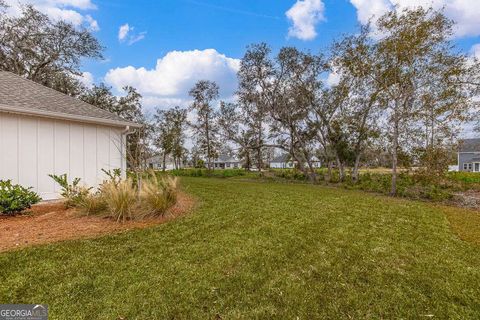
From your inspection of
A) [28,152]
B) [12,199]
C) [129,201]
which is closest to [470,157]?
[129,201]

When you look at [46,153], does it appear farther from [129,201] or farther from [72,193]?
[129,201]

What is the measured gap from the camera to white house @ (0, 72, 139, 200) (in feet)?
19.5

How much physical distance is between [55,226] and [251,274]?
377 cm

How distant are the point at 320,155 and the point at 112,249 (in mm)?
21330

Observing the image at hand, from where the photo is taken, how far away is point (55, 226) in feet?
15.0

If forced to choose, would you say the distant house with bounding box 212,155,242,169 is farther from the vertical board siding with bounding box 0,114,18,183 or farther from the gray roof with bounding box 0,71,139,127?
the vertical board siding with bounding box 0,114,18,183

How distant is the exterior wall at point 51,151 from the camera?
5.92 m

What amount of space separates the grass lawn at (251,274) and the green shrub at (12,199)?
242 cm

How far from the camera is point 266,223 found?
5.12m

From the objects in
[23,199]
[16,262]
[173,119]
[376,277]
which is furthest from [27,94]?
[173,119]

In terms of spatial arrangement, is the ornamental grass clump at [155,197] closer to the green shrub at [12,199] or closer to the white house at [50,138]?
the green shrub at [12,199]

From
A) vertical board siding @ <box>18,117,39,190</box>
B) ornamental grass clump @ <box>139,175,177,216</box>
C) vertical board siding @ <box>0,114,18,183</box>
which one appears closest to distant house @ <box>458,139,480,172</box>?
ornamental grass clump @ <box>139,175,177,216</box>

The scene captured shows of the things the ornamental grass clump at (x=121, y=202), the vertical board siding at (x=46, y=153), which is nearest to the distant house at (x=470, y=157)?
the ornamental grass clump at (x=121, y=202)

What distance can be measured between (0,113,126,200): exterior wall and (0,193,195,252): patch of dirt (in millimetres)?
922
